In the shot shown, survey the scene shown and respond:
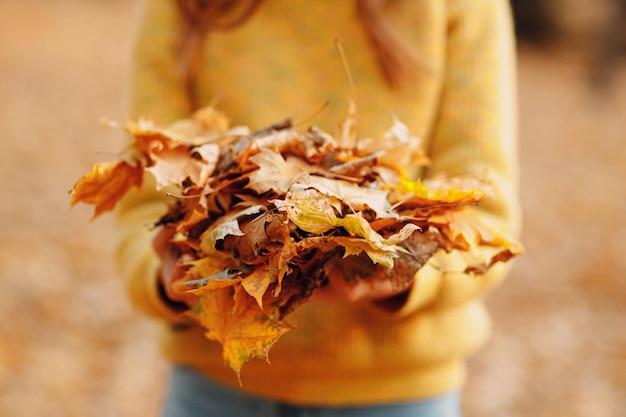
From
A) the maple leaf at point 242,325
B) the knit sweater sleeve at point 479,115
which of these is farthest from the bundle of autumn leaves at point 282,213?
the knit sweater sleeve at point 479,115

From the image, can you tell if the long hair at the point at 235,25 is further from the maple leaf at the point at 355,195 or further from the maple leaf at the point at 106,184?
the maple leaf at the point at 355,195

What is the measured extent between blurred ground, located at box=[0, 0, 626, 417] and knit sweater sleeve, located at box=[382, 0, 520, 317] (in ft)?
5.48

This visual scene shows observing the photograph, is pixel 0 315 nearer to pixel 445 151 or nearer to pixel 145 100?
pixel 145 100

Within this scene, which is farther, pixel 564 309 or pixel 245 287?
pixel 564 309

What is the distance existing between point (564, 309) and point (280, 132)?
283cm

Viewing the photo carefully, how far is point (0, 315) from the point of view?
2.91 metres

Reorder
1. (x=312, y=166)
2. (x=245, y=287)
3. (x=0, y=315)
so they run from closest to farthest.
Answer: (x=245, y=287) → (x=312, y=166) → (x=0, y=315)

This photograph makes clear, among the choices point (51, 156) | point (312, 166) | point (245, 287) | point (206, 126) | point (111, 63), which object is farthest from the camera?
point (111, 63)

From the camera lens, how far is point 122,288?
329 centimetres

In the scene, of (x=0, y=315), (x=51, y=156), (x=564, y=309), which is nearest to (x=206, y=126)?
(x=0, y=315)

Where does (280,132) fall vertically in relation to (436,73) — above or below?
below

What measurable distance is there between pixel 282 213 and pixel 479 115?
23.4 inches

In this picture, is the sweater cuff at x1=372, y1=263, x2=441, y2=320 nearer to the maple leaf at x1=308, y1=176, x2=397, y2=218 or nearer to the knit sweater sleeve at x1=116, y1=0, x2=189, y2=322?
the maple leaf at x1=308, y1=176, x2=397, y2=218

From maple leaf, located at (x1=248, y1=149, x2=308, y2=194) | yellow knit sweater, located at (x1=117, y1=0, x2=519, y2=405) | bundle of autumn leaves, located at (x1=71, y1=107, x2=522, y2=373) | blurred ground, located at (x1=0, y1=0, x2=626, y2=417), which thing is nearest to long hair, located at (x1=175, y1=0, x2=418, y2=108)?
yellow knit sweater, located at (x1=117, y1=0, x2=519, y2=405)
